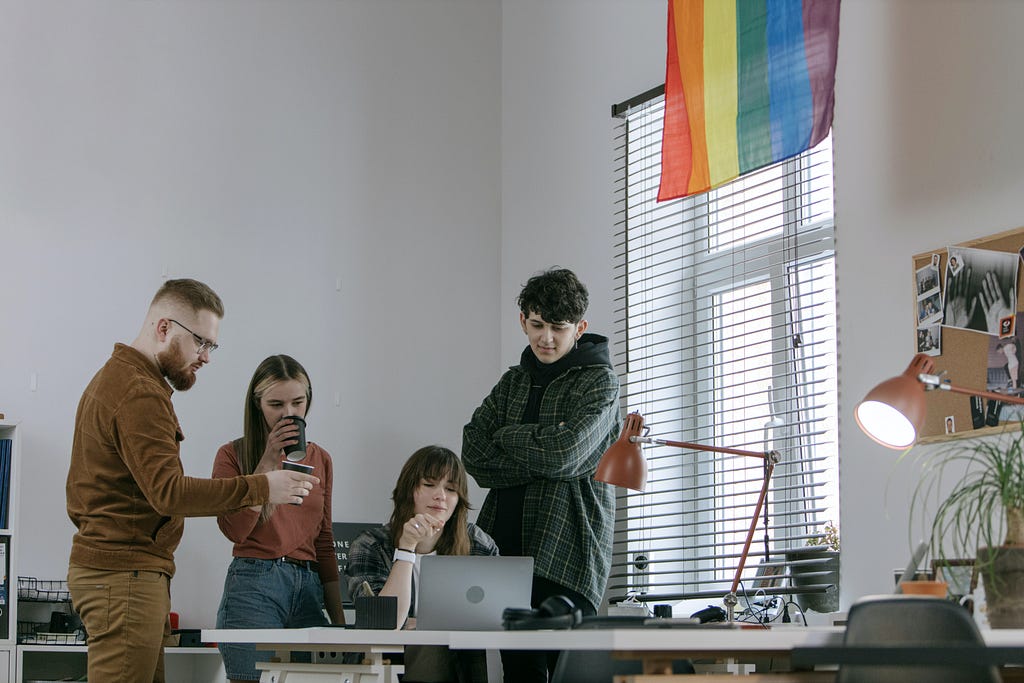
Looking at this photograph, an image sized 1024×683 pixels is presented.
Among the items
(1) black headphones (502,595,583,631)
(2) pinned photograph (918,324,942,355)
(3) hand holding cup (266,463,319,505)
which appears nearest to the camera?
(1) black headphones (502,595,583,631)

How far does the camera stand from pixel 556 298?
3785 mm

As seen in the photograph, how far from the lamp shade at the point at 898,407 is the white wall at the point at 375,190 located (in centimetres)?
87

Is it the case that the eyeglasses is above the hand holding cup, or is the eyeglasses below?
above

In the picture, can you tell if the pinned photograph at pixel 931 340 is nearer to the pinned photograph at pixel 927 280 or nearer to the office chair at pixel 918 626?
the pinned photograph at pixel 927 280

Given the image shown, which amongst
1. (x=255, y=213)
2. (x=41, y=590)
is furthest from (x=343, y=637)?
(x=255, y=213)

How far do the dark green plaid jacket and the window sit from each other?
50 centimetres

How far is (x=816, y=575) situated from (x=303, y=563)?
61.0 inches

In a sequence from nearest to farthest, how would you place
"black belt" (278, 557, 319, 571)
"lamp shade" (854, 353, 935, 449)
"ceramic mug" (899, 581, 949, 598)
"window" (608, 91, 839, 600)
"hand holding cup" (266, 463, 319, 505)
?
"ceramic mug" (899, 581, 949, 598), "lamp shade" (854, 353, 935, 449), "hand holding cup" (266, 463, 319, 505), "black belt" (278, 557, 319, 571), "window" (608, 91, 839, 600)

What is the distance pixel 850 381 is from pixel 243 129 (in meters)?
2.47

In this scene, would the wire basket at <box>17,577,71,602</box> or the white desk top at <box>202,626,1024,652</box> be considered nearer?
the white desk top at <box>202,626,1024,652</box>

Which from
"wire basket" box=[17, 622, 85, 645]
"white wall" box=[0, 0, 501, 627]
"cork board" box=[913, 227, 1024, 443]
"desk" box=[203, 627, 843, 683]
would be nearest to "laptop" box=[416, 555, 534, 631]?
"desk" box=[203, 627, 843, 683]

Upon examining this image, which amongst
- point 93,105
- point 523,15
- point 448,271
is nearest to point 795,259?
point 448,271

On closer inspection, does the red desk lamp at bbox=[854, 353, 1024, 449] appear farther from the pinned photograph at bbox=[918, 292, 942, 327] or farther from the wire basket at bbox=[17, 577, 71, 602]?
the wire basket at bbox=[17, 577, 71, 602]

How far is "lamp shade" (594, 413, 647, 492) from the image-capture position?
10.7 feet
